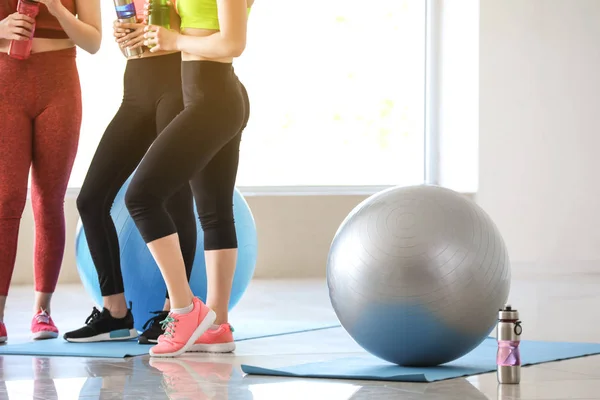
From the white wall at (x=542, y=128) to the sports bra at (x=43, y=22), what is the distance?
14.1 ft

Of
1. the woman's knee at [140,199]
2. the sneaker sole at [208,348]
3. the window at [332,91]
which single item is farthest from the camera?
the window at [332,91]

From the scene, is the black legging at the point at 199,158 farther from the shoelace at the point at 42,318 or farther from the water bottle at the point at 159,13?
the shoelace at the point at 42,318

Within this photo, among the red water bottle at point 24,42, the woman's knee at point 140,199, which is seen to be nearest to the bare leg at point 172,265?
the woman's knee at point 140,199

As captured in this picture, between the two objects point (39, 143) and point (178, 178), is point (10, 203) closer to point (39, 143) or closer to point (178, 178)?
point (39, 143)

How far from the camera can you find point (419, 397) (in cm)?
246

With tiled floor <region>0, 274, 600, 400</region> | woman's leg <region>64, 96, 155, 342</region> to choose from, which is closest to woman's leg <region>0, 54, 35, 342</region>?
woman's leg <region>64, 96, 155, 342</region>

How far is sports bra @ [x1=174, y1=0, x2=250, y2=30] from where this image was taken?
3.23 meters

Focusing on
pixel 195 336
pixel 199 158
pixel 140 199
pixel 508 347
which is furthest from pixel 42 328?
pixel 508 347

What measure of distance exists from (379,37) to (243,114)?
4585 mm

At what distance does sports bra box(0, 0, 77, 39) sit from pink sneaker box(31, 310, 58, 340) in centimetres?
106

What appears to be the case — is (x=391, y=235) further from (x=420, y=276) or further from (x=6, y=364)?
(x=6, y=364)

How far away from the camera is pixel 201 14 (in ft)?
10.6

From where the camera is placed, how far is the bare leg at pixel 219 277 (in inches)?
132

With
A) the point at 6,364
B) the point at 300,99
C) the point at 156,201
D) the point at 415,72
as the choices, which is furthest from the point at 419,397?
the point at 415,72
